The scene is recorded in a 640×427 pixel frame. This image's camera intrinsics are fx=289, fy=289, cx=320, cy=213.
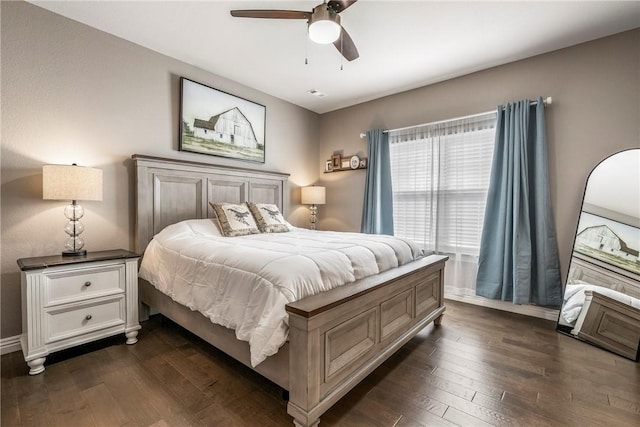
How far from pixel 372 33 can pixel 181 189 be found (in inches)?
94.3

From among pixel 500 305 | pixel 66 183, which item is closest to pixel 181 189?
pixel 66 183

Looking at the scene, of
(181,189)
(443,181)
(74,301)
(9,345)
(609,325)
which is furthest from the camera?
(443,181)

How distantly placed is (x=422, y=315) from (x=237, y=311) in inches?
59.9

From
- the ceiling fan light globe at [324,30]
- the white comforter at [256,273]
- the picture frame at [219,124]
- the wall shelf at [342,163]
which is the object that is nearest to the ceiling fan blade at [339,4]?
the ceiling fan light globe at [324,30]

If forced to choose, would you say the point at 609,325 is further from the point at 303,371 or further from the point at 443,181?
the point at 303,371

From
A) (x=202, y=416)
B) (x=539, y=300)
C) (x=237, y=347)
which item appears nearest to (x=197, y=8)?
(x=237, y=347)

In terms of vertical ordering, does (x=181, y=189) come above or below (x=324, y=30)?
below

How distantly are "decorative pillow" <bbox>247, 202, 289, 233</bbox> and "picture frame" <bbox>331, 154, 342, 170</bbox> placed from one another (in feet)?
5.20

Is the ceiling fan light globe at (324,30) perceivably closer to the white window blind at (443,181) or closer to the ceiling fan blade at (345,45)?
the ceiling fan blade at (345,45)

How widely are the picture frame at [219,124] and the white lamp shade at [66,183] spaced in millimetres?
1090

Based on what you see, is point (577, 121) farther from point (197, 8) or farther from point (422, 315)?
point (197, 8)

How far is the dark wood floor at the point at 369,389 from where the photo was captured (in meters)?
1.48

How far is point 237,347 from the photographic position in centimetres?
168

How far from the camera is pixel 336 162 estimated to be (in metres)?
4.52
